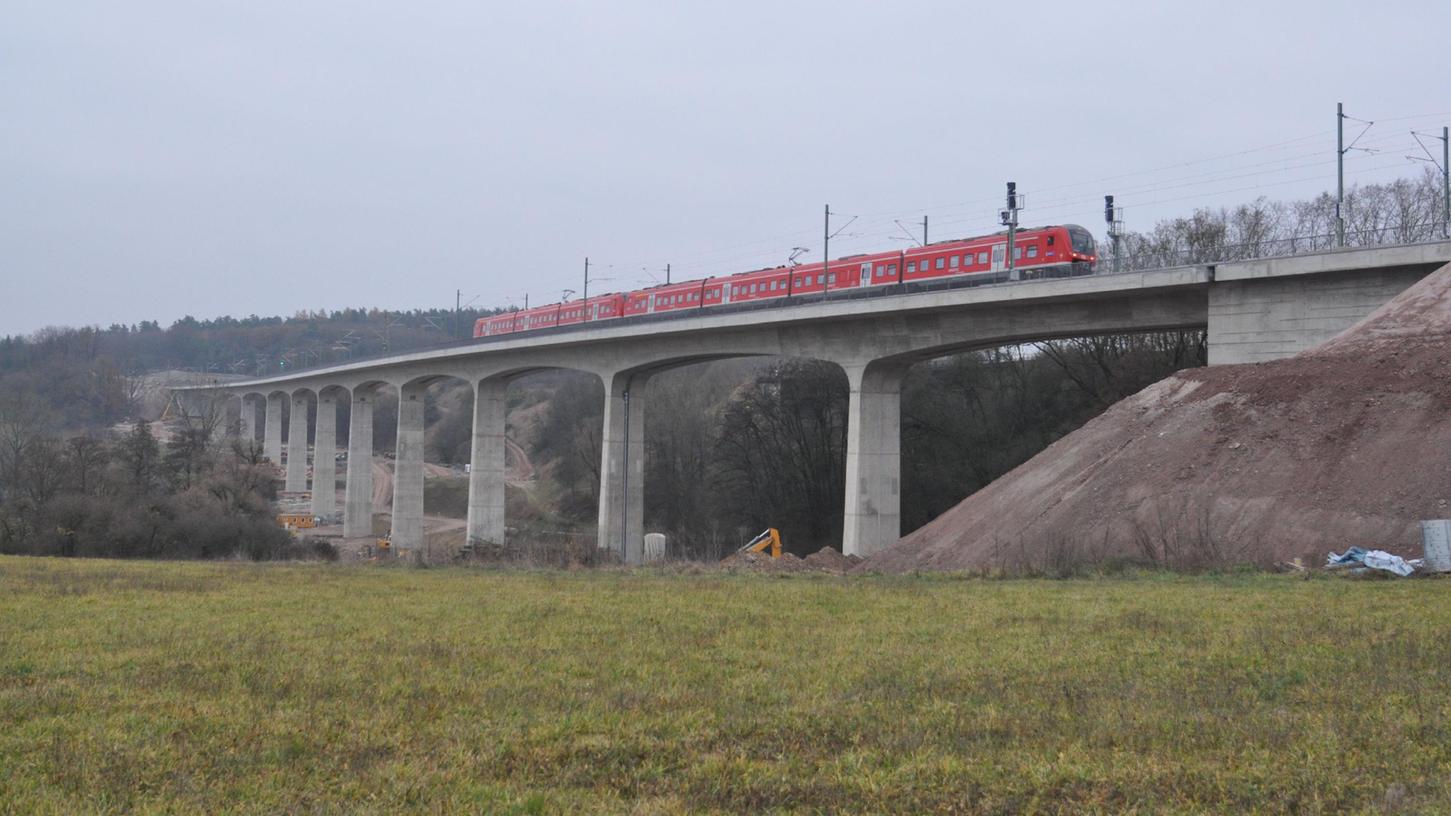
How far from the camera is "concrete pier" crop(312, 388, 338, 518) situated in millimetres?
90750

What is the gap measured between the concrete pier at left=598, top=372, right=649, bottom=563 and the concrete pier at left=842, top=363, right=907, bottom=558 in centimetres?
1566

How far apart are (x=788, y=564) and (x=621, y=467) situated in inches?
1105

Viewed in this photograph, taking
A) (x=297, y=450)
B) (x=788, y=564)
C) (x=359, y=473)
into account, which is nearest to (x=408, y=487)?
(x=359, y=473)

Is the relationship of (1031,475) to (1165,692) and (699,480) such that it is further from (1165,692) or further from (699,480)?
(699,480)

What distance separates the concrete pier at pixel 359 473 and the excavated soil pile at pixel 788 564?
57204 mm

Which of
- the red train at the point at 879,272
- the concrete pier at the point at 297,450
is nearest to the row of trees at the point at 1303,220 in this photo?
the red train at the point at 879,272

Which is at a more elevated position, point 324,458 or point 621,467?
point 324,458

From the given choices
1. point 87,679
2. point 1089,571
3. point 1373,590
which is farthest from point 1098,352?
point 87,679

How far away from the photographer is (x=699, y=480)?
73688 millimetres

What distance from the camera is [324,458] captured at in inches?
3583

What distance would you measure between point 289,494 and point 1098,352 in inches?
2977

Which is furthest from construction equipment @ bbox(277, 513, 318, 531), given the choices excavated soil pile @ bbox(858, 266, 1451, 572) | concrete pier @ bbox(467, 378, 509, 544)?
excavated soil pile @ bbox(858, 266, 1451, 572)

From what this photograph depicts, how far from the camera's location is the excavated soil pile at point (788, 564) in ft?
81.7

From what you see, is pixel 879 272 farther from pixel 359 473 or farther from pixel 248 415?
pixel 248 415
